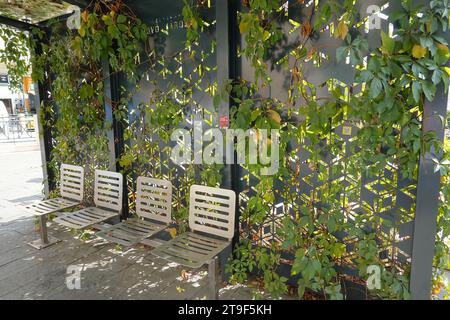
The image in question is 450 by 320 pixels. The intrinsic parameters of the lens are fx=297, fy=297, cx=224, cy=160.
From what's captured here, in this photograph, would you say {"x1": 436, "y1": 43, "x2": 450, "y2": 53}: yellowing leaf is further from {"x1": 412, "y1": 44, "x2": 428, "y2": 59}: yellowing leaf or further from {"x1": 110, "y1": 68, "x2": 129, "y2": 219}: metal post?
{"x1": 110, "y1": 68, "x2": 129, "y2": 219}: metal post

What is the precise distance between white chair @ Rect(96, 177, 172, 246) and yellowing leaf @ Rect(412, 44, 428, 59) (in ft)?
6.61

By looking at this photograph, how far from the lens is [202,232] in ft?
8.84

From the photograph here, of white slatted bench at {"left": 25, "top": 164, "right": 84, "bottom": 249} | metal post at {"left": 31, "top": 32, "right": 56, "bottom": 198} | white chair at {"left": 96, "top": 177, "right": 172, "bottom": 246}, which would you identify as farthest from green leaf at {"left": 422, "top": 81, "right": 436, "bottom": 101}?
metal post at {"left": 31, "top": 32, "right": 56, "bottom": 198}

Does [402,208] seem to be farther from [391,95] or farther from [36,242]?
[36,242]

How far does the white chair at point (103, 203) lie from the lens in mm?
2838

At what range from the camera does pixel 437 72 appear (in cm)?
159

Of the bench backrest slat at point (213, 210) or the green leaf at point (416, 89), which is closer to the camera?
the green leaf at point (416, 89)

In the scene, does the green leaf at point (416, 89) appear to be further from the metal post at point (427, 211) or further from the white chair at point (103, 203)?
the white chair at point (103, 203)

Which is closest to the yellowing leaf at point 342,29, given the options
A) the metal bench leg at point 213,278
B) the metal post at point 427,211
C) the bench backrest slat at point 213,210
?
the metal post at point 427,211

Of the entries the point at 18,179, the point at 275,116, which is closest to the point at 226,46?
the point at 275,116

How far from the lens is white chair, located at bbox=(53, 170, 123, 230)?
284 centimetres

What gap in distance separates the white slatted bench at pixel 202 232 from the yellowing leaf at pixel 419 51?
1446 mm
